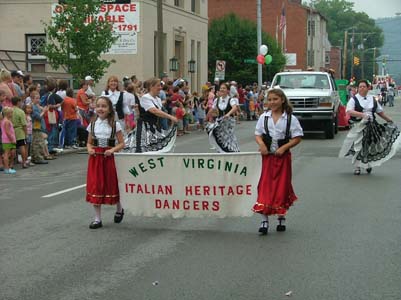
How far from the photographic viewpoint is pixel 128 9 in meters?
37.1

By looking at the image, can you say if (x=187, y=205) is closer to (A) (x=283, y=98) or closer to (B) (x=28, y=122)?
(A) (x=283, y=98)

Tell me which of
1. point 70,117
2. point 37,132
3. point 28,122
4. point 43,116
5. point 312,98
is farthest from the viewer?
point 312,98

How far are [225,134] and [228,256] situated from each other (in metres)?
7.50

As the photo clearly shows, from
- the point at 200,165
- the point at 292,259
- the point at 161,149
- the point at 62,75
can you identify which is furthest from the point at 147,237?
the point at 62,75

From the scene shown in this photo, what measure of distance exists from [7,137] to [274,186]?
8.18m

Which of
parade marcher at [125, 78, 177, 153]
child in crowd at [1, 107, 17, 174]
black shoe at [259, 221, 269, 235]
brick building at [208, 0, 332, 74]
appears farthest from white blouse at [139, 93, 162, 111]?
brick building at [208, 0, 332, 74]

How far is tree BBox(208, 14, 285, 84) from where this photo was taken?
5888 cm

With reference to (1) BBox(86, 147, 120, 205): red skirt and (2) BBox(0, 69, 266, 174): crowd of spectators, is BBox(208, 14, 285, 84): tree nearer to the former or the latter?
(2) BBox(0, 69, 266, 174): crowd of spectators

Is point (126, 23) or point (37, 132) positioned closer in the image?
point (37, 132)

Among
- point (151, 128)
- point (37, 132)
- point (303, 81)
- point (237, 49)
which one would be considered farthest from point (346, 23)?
point (151, 128)

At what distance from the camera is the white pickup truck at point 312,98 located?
22875 millimetres

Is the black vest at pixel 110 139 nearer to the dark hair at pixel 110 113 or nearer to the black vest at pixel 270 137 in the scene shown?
the dark hair at pixel 110 113

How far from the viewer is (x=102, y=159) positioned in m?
8.73

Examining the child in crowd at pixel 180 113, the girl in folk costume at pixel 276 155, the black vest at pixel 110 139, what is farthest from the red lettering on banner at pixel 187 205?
the child in crowd at pixel 180 113
